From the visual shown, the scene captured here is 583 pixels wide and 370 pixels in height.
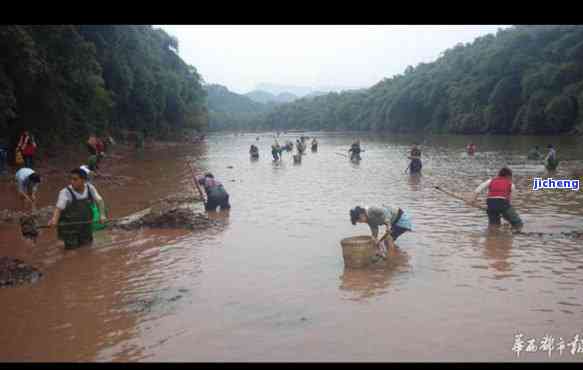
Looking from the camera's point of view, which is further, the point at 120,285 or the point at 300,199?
the point at 300,199

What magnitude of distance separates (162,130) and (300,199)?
148 feet

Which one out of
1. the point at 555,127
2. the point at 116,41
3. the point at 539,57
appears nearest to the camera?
the point at 116,41

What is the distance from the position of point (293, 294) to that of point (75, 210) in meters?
3.92

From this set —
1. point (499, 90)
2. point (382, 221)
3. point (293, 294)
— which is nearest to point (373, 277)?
point (382, 221)

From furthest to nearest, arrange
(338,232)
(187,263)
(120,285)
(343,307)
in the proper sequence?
(338,232) → (187,263) → (120,285) → (343,307)

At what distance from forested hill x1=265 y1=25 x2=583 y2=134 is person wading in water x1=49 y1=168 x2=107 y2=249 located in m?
52.8

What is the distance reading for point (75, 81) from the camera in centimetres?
2478

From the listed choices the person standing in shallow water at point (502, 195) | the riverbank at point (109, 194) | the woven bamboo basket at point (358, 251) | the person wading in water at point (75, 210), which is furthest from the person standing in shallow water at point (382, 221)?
the riverbank at point (109, 194)

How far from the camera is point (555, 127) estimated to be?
183ft

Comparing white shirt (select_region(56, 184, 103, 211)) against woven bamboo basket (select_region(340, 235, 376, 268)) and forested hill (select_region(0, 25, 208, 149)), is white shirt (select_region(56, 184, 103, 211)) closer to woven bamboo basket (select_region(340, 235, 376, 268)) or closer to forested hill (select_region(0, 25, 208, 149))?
woven bamboo basket (select_region(340, 235, 376, 268))

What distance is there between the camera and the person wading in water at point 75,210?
8.34 m

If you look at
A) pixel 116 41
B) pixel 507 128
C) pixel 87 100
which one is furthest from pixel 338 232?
pixel 507 128

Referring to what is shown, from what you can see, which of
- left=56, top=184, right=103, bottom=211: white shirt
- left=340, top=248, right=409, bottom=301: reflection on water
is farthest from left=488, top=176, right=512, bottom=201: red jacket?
left=56, top=184, right=103, bottom=211: white shirt
